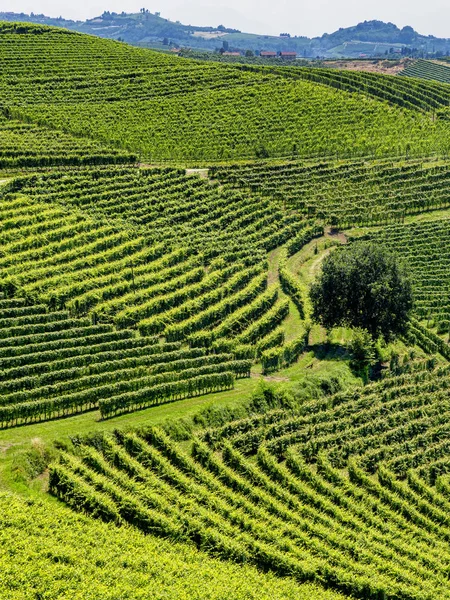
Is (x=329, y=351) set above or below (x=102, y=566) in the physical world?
above

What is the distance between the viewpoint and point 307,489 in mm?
44312

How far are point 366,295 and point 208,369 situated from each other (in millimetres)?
17946

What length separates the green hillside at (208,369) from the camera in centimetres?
3734

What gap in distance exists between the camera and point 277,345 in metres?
63.4

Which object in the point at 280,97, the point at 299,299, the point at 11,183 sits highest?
the point at 280,97

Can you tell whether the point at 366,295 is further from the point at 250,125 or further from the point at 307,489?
the point at 250,125

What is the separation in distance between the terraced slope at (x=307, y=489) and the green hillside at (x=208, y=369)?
143mm

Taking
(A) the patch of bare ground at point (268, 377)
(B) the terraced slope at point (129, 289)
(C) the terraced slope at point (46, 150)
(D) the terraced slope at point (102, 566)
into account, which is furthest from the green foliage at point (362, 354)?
(C) the terraced slope at point (46, 150)

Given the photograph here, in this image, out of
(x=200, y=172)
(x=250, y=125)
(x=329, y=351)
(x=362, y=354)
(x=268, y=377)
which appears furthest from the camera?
(x=250, y=125)

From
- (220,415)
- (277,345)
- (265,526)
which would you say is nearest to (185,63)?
(277,345)

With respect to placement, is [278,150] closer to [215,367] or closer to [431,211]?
[431,211]

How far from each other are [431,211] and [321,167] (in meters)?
18.7

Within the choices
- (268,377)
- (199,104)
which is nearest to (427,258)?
(268,377)

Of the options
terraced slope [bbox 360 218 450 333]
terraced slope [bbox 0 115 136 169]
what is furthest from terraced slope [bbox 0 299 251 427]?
terraced slope [bbox 0 115 136 169]
